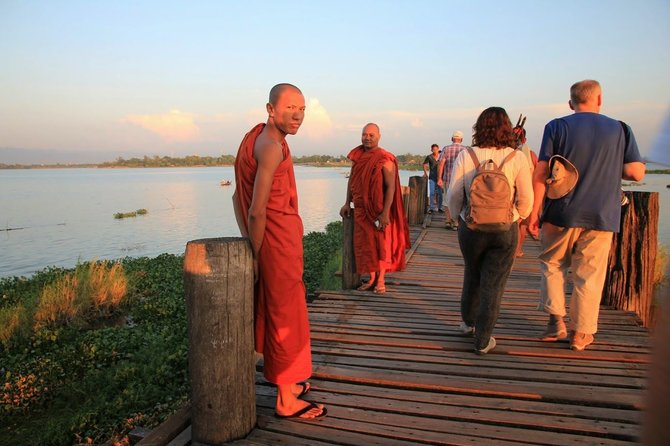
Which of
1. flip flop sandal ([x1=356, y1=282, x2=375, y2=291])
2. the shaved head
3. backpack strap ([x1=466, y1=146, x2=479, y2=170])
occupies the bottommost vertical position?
flip flop sandal ([x1=356, y1=282, x2=375, y2=291])

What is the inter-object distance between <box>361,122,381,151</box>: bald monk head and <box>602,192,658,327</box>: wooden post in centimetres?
247

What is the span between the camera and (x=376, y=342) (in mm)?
3695

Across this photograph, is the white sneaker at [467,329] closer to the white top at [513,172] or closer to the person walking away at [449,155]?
the white top at [513,172]

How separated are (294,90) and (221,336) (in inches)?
53.2

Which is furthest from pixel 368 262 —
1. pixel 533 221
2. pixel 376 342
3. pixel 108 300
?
pixel 108 300

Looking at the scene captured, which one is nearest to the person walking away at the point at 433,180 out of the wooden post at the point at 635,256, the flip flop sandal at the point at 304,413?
the wooden post at the point at 635,256

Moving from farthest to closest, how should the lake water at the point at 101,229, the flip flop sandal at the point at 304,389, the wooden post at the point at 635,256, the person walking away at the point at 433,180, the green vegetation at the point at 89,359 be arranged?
the lake water at the point at 101,229, the person walking away at the point at 433,180, the green vegetation at the point at 89,359, the wooden post at the point at 635,256, the flip flop sandal at the point at 304,389

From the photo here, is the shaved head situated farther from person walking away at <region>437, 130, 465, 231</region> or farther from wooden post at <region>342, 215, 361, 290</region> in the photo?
person walking away at <region>437, 130, 465, 231</region>

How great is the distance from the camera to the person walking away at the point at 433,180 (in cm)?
1245

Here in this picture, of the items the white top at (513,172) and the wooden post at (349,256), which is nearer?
the white top at (513,172)

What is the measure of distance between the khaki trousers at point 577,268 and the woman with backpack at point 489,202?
0.46m

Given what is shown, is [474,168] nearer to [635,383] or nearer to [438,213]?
[635,383]

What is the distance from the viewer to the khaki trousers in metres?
3.30

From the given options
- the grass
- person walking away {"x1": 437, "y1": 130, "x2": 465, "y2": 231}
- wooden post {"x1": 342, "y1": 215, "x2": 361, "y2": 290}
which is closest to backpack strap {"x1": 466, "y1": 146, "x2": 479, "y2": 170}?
wooden post {"x1": 342, "y1": 215, "x2": 361, "y2": 290}
